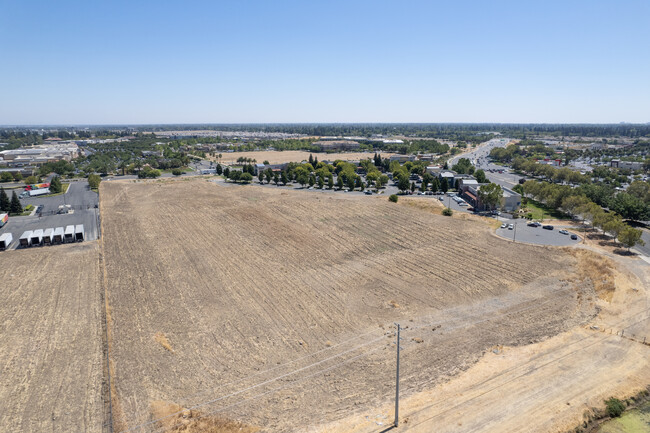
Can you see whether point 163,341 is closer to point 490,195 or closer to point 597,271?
point 597,271

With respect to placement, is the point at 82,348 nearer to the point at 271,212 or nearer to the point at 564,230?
the point at 271,212

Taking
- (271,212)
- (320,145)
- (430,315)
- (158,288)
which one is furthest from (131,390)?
(320,145)

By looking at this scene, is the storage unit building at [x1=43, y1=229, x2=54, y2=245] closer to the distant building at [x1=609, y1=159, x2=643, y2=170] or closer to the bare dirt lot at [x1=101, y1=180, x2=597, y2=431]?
the bare dirt lot at [x1=101, y1=180, x2=597, y2=431]

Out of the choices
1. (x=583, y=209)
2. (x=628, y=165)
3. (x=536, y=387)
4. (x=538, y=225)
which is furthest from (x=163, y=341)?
(x=628, y=165)

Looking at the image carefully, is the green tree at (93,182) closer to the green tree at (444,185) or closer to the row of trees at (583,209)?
the green tree at (444,185)

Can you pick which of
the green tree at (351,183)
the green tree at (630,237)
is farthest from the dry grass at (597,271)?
the green tree at (351,183)

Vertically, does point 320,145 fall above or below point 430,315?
above

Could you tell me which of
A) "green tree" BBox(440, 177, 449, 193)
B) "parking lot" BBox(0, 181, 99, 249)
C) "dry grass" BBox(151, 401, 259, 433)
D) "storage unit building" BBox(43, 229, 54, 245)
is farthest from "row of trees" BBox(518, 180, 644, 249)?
"storage unit building" BBox(43, 229, 54, 245)
